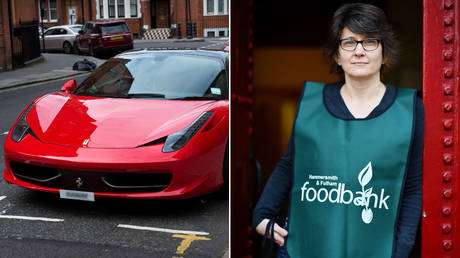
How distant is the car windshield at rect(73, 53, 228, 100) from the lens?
587 centimetres

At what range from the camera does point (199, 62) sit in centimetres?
634

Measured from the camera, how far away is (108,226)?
4.93 m

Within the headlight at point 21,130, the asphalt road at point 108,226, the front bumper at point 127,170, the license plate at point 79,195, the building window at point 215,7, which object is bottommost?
the asphalt road at point 108,226

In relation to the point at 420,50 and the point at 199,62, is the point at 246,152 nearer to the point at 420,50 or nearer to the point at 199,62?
the point at 420,50

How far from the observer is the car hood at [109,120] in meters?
5.06

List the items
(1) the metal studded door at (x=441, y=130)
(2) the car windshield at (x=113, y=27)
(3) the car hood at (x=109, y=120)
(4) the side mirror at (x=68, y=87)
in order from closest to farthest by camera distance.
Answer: (1) the metal studded door at (x=441, y=130)
(3) the car hood at (x=109, y=120)
(4) the side mirror at (x=68, y=87)
(2) the car windshield at (x=113, y=27)

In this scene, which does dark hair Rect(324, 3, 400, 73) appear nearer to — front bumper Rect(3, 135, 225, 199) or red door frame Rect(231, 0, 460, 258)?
red door frame Rect(231, 0, 460, 258)

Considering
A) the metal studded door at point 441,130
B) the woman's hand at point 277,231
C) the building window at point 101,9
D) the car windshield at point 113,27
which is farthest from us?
the building window at point 101,9

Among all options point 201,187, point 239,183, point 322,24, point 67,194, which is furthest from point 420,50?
point 67,194

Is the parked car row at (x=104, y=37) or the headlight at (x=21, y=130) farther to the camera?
the parked car row at (x=104, y=37)

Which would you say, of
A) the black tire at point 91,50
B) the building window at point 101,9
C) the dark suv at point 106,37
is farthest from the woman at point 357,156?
the building window at point 101,9

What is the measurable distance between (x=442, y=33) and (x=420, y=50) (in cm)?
56

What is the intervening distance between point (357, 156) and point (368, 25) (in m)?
0.47

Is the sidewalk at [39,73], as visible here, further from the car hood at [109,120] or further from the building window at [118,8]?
the building window at [118,8]
